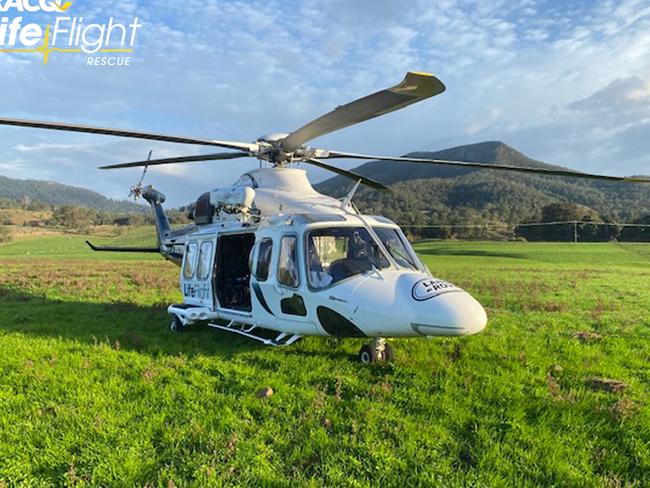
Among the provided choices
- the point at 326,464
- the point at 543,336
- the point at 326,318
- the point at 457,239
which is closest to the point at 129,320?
the point at 326,318

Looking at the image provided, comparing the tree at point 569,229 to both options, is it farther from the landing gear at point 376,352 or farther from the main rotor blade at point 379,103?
the main rotor blade at point 379,103

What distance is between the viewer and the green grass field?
412cm

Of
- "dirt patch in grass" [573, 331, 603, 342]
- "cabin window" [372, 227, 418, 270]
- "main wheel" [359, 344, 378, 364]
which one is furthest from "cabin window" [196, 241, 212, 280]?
"dirt patch in grass" [573, 331, 603, 342]

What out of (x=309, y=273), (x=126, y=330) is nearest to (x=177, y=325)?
(x=126, y=330)

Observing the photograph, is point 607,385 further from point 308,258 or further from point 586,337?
point 308,258

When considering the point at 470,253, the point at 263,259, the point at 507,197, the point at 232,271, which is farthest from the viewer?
the point at 507,197

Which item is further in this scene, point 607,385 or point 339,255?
point 339,255

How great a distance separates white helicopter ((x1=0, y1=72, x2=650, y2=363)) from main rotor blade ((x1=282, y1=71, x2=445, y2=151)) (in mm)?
14

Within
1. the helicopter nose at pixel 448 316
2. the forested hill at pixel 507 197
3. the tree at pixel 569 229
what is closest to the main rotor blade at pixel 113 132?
the helicopter nose at pixel 448 316

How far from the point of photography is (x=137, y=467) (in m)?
4.11

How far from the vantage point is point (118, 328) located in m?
9.80

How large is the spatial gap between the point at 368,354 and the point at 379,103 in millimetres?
3679

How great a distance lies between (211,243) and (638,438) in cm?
781

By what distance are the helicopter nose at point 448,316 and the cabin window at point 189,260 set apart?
20.4 ft
